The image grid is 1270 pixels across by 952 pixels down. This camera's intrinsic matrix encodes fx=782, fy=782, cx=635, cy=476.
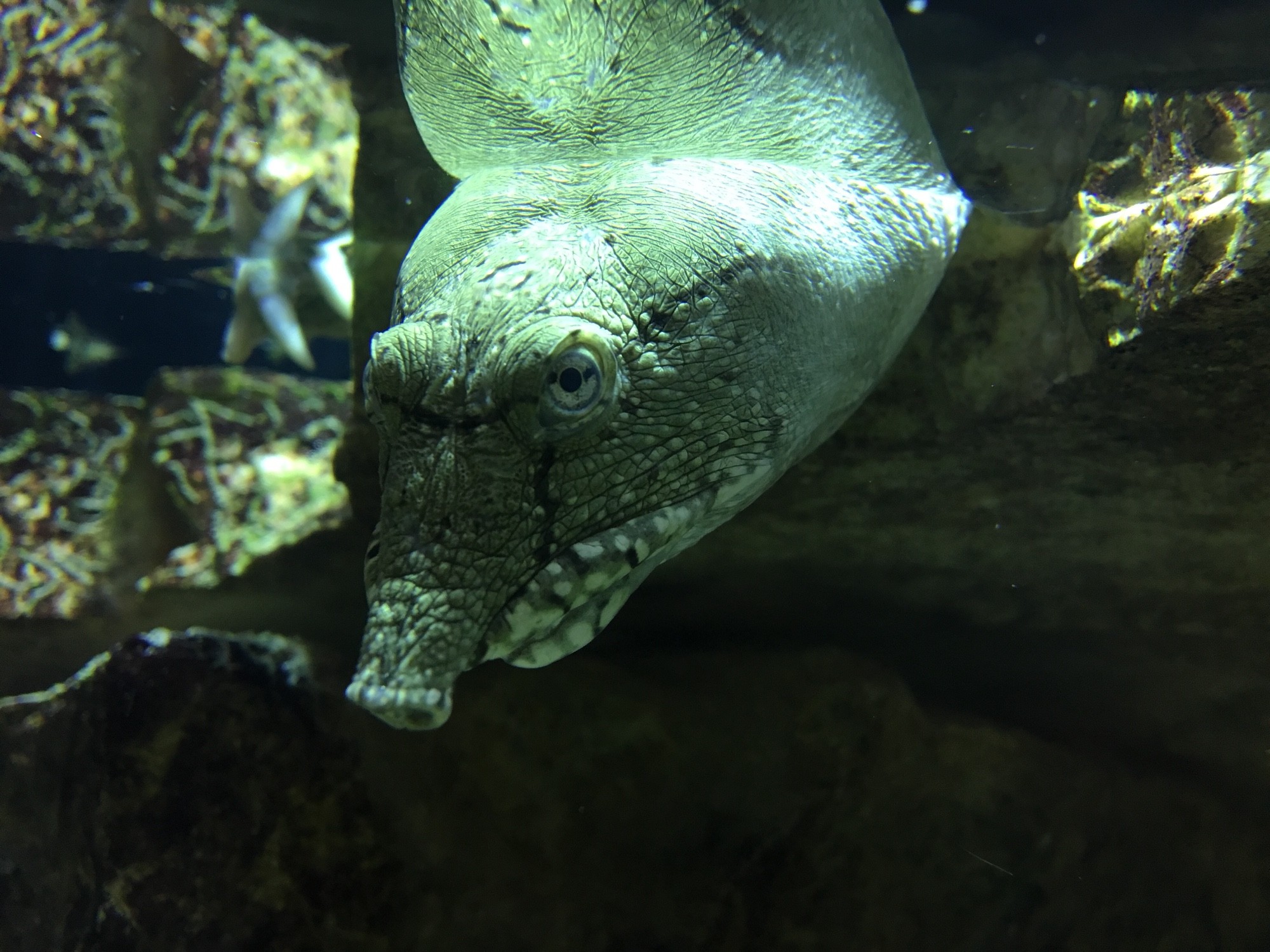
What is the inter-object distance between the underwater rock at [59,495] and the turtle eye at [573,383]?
11.4 feet

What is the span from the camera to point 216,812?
2922 mm

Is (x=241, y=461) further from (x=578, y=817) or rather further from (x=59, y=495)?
(x=578, y=817)

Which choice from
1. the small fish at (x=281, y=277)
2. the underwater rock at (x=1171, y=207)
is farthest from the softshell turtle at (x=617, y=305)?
the small fish at (x=281, y=277)

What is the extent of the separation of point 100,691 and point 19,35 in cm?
428

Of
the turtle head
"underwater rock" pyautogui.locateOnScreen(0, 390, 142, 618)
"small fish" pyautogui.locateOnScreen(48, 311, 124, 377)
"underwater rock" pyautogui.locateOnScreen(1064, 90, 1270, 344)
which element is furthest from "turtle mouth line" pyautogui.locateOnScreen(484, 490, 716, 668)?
"small fish" pyautogui.locateOnScreen(48, 311, 124, 377)

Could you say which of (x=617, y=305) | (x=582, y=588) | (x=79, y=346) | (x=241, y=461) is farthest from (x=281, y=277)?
(x=582, y=588)

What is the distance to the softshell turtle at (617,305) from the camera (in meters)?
1.54

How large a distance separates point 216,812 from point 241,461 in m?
2.17

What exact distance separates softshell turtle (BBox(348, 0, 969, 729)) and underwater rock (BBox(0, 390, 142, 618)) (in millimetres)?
3177

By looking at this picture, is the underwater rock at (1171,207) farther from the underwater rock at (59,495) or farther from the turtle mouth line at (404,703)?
the underwater rock at (59,495)

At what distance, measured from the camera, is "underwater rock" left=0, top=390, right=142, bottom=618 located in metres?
3.90

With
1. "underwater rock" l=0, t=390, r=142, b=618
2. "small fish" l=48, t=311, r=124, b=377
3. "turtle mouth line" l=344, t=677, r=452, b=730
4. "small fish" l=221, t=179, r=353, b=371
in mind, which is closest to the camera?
"turtle mouth line" l=344, t=677, r=452, b=730

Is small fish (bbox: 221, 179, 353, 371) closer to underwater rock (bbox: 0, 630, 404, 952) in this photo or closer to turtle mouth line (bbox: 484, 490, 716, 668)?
underwater rock (bbox: 0, 630, 404, 952)

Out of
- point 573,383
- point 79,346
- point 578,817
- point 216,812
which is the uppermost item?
point 573,383
